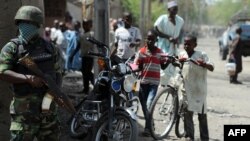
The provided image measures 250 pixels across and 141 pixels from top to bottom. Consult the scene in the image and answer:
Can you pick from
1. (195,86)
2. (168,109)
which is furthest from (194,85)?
(168,109)

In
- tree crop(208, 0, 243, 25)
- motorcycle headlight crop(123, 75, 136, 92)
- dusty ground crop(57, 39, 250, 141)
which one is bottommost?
dusty ground crop(57, 39, 250, 141)

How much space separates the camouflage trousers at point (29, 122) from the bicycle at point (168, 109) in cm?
280

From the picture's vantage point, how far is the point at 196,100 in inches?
270

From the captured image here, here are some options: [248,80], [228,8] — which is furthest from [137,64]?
[228,8]

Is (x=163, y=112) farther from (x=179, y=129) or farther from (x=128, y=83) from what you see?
(x=128, y=83)

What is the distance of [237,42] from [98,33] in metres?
8.85

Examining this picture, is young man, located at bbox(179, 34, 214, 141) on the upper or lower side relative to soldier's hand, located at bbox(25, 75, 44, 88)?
lower

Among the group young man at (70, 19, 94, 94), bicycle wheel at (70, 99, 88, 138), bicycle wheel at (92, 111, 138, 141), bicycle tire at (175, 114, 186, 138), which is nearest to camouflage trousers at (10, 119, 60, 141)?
bicycle wheel at (92, 111, 138, 141)

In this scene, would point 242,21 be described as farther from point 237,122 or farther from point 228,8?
point 228,8

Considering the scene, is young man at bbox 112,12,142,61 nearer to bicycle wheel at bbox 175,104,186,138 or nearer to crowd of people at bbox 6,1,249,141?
crowd of people at bbox 6,1,249,141

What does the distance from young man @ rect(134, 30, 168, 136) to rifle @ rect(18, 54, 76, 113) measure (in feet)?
9.66

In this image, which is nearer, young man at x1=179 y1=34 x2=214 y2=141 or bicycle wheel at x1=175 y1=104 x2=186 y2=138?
young man at x1=179 y1=34 x2=214 y2=141

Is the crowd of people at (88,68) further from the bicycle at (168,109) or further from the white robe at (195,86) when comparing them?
the bicycle at (168,109)

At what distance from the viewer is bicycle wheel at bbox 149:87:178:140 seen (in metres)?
7.07
